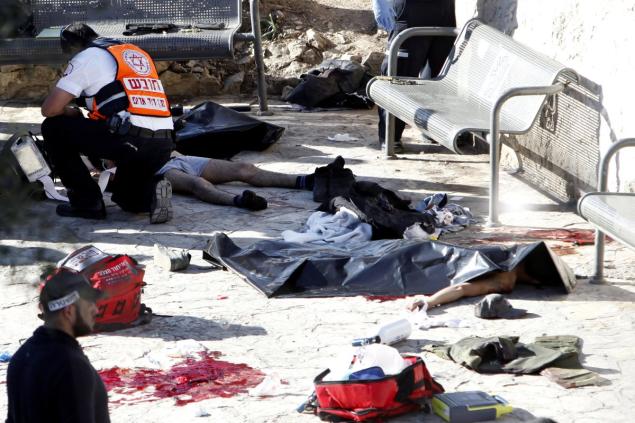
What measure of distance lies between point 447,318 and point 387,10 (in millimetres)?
3999

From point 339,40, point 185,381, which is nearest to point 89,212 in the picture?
point 185,381

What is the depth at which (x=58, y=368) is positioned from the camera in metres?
2.95

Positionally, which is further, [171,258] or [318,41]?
[318,41]

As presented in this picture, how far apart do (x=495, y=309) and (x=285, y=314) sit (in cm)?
103

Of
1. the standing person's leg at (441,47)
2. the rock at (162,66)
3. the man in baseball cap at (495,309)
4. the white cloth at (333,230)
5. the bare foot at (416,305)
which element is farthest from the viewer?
the rock at (162,66)

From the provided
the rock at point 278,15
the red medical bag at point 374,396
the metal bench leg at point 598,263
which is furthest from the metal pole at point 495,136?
the rock at point 278,15

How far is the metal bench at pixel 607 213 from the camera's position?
5.01 meters

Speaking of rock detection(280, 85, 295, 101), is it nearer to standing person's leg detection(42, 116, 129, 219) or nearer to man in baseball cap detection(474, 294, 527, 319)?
standing person's leg detection(42, 116, 129, 219)

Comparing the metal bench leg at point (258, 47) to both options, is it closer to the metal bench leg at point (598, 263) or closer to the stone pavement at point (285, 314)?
the stone pavement at point (285, 314)

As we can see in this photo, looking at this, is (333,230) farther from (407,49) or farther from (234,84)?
(234,84)

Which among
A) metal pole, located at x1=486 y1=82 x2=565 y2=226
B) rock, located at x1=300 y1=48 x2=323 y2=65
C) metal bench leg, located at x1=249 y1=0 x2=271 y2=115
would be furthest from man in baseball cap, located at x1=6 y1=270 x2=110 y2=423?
rock, located at x1=300 y1=48 x2=323 y2=65

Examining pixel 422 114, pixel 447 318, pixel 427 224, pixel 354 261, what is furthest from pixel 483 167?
pixel 447 318

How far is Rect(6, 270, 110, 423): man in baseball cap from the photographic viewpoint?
2.94 metres

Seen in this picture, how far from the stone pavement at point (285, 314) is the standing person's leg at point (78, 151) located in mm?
131
